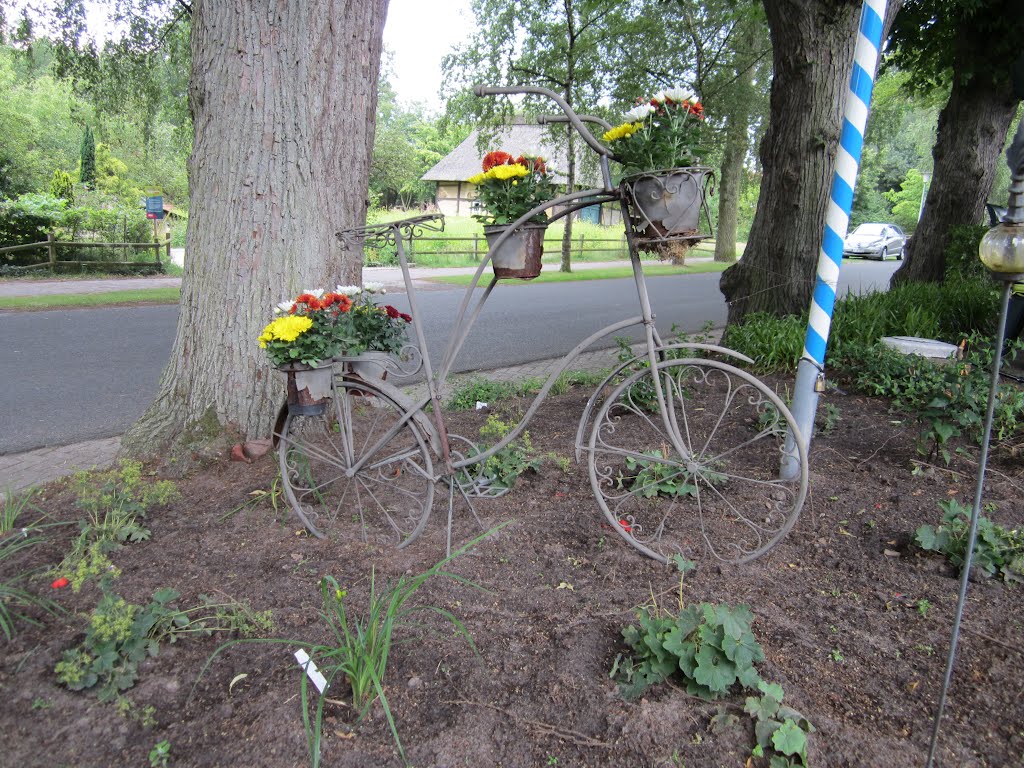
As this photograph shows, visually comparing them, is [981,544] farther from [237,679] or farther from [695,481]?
[237,679]

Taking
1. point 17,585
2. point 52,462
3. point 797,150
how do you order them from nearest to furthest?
point 17,585 → point 52,462 → point 797,150

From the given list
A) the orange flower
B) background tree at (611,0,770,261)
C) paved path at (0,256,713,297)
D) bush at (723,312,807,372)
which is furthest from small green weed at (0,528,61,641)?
background tree at (611,0,770,261)

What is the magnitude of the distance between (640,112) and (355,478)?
76.7 inches

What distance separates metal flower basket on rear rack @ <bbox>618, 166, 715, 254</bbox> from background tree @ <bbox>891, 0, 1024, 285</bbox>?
8.12 meters

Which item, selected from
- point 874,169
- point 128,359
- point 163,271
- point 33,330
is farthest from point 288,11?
point 874,169

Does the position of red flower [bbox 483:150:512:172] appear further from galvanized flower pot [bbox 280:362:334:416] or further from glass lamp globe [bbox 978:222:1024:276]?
glass lamp globe [bbox 978:222:1024:276]

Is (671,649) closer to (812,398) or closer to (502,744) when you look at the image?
(502,744)

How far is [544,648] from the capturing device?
226 cm

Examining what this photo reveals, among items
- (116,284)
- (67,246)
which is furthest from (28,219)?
(116,284)

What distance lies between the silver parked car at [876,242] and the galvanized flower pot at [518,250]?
1289 inches

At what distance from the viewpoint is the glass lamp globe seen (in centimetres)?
148

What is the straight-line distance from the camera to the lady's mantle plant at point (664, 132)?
2656 millimetres

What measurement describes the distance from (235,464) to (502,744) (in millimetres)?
2365

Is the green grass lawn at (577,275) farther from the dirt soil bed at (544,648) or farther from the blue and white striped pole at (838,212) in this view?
the dirt soil bed at (544,648)
